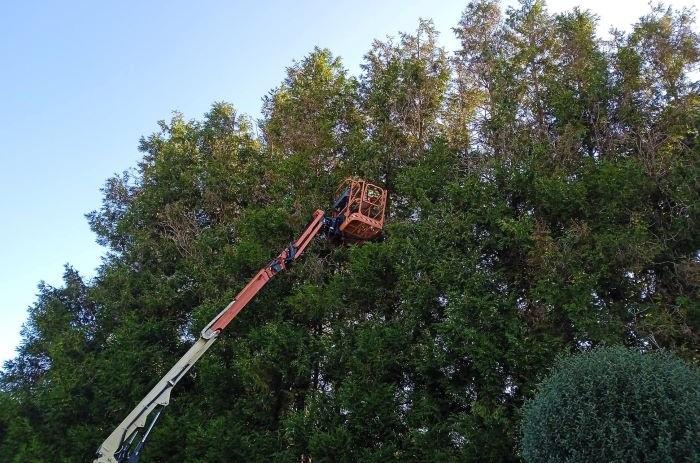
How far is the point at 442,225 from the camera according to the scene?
11.1m

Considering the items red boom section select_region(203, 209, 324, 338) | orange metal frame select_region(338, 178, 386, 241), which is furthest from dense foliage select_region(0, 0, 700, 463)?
red boom section select_region(203, 209, 324, 338)

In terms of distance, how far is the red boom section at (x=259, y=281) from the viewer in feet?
34.6

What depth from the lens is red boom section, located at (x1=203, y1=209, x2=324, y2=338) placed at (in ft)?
34.6

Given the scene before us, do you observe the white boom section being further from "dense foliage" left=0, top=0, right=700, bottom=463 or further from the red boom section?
"dense foliage" left=0, top=0, right=700, bottom=463

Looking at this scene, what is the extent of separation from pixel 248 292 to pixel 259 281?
32 centimetres

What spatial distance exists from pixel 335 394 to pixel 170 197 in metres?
9.88

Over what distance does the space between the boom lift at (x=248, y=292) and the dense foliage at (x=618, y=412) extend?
20.1ft

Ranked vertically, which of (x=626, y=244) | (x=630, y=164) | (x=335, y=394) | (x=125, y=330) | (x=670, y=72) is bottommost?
(x=335, y=394)

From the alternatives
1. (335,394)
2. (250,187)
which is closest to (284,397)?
(335,394)

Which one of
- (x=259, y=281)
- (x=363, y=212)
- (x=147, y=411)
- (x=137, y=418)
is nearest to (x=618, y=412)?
(x=363, y=212)

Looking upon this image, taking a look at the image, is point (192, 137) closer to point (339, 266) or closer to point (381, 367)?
point (339, 266)

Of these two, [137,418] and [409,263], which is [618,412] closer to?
[409,263]

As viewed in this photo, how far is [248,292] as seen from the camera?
36.9ft

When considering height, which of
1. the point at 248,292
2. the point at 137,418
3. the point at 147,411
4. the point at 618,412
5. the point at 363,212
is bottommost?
the point at 137,418
